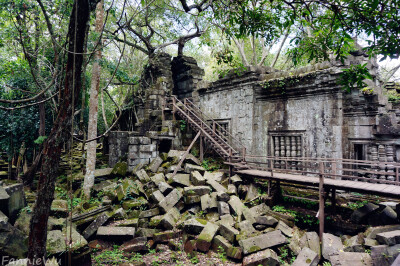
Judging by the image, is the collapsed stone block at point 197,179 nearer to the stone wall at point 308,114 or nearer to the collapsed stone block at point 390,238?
the stone wall at point 308,114

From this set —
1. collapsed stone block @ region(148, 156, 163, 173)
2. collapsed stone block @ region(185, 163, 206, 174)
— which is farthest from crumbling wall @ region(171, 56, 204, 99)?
collapsed stone block @ region(185, 163, 206, 174)

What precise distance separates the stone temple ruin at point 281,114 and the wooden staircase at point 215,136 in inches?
16.5

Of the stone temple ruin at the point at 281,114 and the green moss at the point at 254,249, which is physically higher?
the stone temple ruin at the point at 281,114

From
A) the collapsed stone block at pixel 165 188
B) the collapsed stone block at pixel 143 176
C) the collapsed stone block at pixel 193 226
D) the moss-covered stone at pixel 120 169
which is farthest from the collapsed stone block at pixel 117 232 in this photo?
the moss-covered stone at pixel 120 169

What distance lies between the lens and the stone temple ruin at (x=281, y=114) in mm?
7430

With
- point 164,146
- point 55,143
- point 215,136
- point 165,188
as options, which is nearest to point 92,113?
point 165,188

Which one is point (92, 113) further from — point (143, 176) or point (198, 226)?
point (198, 226)

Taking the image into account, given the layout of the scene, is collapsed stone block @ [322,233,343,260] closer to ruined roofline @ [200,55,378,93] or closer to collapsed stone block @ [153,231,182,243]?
collapsed stone block @ [153,231,182,243]

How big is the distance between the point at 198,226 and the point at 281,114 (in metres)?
5.86

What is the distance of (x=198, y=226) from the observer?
239 inches

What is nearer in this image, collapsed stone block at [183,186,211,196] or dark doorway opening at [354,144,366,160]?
collapsed stone block at [183,186,211,196]

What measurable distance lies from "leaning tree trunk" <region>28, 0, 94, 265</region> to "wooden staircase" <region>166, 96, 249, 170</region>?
6358mm

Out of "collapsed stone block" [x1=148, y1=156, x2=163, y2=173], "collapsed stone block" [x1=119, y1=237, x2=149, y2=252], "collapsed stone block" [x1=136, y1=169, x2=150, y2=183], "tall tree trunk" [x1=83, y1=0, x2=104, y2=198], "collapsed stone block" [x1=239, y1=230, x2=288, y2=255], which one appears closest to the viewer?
"collapsed stone block" [x1=239, y1=230, x2=288, y2=255]

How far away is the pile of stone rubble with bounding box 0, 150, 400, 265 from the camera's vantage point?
4.87 meters
